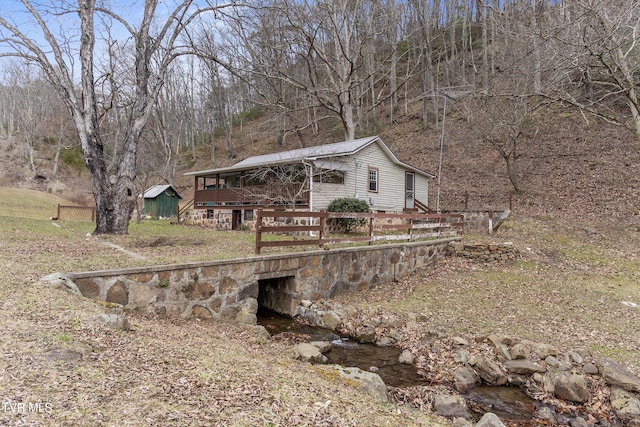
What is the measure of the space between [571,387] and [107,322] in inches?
250

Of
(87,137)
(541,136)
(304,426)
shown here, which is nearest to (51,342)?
(304,426)

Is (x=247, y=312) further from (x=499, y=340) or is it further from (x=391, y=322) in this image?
(x=499, y=340)

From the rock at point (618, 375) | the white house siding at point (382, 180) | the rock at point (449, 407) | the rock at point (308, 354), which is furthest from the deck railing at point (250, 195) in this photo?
the rock at point (618, 375)

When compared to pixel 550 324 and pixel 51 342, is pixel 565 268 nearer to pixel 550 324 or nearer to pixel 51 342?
pixel 550 324

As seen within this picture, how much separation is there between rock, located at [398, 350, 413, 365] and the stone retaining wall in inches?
302

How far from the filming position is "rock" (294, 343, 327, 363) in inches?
228

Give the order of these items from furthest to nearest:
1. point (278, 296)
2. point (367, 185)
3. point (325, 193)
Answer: point (367, 185) < point (325, 193) < point (278, 296)

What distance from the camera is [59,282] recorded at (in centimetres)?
517

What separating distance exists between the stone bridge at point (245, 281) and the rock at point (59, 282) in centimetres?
15

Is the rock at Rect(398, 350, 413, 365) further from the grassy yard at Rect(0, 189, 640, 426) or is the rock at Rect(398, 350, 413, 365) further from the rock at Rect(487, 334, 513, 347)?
the rock at Rect(487, 334, 513, 347)

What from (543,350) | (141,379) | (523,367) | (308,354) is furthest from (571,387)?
(141,379)

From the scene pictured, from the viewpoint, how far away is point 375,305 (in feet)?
30.2

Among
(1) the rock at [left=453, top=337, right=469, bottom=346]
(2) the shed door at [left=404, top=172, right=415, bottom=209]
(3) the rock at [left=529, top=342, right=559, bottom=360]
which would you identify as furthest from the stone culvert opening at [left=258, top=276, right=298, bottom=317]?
(2) the shed door at [left=404, top=172, right=415, bottom=209]

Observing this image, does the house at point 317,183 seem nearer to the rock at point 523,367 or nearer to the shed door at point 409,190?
the shed door at point 409,190
